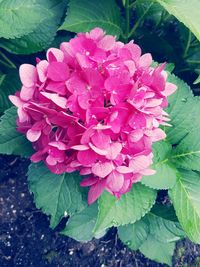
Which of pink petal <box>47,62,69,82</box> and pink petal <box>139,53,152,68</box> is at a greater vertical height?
pink petal <box>139,53,152,68</box>

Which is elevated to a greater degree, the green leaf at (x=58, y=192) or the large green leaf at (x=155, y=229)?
the green leaf at (x=58, y=192)

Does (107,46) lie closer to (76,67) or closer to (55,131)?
(76,67)

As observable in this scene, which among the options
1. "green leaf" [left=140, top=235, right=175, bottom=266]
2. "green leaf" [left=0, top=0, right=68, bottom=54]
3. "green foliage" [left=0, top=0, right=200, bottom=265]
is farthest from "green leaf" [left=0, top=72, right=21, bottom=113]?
"green leaf" [left=140, top=235, right=175, bottom=266]

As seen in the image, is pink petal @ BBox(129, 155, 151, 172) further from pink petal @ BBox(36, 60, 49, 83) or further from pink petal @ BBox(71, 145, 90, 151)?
pink petal @ BBox(36, 60, 49, 83)

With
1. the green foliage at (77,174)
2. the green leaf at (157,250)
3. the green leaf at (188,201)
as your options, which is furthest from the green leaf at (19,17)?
the green leaf at (157,250)

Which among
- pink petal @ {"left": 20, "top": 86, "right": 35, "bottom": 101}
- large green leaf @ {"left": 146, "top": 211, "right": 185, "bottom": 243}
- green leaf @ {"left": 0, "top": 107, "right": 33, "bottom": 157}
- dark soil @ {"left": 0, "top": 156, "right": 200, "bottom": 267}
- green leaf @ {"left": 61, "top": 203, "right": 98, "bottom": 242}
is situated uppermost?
pink petal @ {"left": 20, "top": 86, "right": 35, "bottom": 101}

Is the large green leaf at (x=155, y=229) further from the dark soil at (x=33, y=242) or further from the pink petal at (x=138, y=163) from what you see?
the pink petal at (x=138, y=163)
